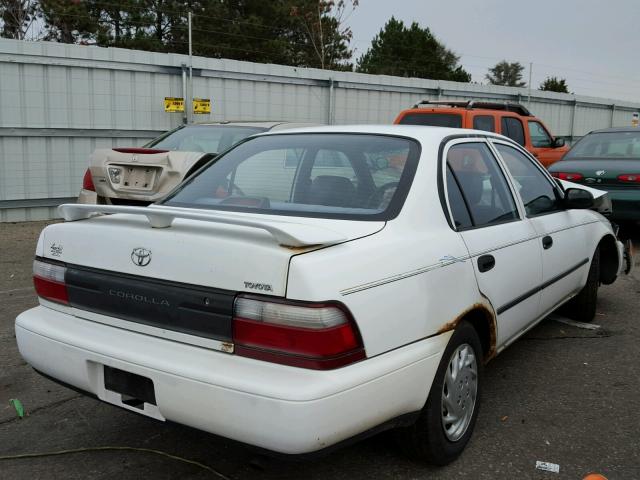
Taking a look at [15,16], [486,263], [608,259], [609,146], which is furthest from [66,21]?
[486,263]

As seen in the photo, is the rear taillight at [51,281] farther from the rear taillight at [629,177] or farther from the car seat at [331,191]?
the rear taillight at [629,177]

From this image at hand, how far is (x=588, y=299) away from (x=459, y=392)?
8.26 feet

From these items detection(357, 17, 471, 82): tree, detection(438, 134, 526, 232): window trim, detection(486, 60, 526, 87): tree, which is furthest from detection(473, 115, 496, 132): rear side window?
detection(486, 60, 526, 87): tree

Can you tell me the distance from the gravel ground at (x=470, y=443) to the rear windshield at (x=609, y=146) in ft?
16.0

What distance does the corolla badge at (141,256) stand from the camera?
2.51 metres

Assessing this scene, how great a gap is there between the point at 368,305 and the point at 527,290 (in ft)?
5.22

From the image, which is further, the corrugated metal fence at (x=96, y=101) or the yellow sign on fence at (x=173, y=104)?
the yellow sign on fence at (x=173, y=104)

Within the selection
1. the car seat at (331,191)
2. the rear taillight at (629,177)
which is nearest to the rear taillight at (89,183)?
the car seat at (331,191)

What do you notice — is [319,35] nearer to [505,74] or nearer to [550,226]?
[550,226]

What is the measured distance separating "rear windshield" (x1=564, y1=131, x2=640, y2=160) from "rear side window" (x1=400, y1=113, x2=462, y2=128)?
163 centimetres

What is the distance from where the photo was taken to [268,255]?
2248 mm

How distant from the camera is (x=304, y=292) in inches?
85.9

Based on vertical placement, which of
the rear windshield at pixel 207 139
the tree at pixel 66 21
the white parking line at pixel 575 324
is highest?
the tree at pixel 66 21

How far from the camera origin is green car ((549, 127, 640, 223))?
25.5 feet
